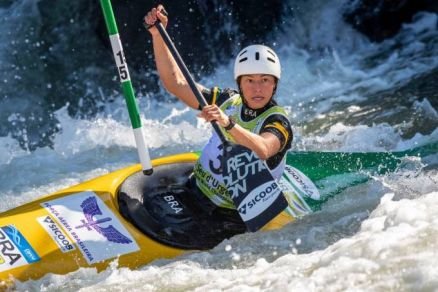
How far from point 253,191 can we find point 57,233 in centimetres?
105

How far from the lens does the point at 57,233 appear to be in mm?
4422

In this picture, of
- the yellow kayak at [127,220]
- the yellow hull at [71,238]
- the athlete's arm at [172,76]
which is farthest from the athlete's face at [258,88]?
the yellow hull at [71,238]

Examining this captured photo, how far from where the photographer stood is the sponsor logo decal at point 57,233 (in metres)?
4.34

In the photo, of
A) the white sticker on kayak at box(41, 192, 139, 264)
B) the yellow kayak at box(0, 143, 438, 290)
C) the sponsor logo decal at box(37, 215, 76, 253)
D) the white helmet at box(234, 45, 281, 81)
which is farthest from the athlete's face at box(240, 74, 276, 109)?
the sponsor logo decal at box(37, 215, 76, 253)

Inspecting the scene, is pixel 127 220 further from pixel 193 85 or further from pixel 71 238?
pixel 193 85

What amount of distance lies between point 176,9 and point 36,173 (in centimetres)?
293

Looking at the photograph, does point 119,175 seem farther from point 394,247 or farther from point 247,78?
point 394,247

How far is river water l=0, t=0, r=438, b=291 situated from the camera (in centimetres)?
381

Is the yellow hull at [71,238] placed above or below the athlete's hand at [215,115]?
below

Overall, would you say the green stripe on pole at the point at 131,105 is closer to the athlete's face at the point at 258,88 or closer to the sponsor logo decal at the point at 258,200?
the athlete's face at the point at 258,88

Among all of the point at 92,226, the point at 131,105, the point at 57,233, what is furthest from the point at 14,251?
the point at 131,105

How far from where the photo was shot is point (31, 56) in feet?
29.5

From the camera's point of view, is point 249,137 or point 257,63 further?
point 257,63

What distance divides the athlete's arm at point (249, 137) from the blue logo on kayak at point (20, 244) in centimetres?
110
